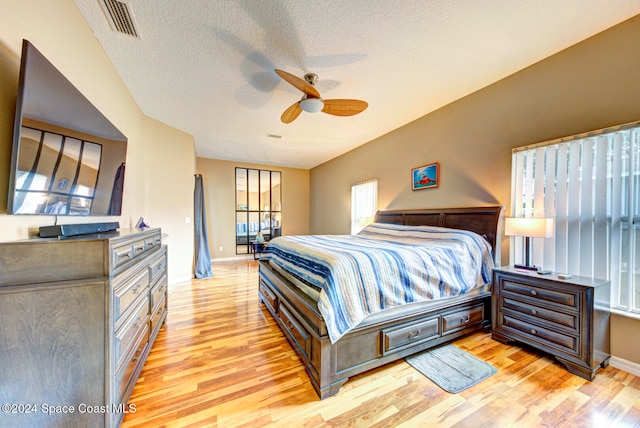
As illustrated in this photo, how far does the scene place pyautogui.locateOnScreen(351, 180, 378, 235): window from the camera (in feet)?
15.0

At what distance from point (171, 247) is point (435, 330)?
4269 mm

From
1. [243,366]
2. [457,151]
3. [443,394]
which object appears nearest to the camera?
[443,394]

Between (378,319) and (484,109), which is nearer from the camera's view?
(378,319)

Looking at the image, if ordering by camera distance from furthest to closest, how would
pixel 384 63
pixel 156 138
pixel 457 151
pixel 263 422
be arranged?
pixel 156 138 < pixel 457 151 < pixel 384 63 < pixel 263 422

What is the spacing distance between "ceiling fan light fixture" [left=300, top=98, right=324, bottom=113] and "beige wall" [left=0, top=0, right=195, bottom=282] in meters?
1.80

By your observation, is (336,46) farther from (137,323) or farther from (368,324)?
(137,323)

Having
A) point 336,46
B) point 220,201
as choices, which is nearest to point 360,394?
point 336,46

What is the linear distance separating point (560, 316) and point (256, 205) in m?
6.27

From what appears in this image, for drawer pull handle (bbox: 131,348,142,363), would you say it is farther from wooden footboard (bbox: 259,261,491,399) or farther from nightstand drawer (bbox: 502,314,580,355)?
nightstand drawer (bbox: 502,314,580,355)

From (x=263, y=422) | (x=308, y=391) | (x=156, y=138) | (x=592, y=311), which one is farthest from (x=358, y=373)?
(x=156, y=138)

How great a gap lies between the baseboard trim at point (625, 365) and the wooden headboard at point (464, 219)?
1.06 m

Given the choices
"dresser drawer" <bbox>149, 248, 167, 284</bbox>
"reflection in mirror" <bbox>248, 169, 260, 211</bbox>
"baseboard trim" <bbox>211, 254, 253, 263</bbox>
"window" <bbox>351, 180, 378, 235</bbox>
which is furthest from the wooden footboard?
"reflection in mirror" <bbox>248, 169, 260, 211</bbox>

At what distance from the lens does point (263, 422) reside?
139 centimetres

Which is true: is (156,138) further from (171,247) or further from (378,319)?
(378,319)
